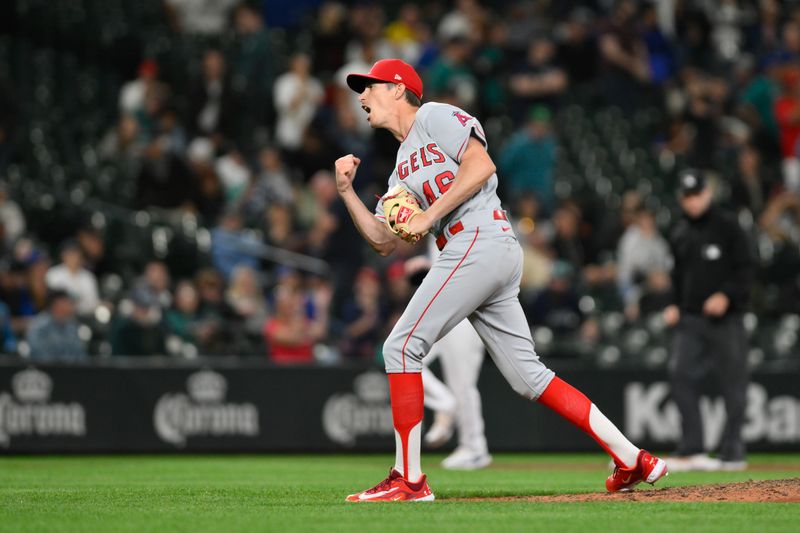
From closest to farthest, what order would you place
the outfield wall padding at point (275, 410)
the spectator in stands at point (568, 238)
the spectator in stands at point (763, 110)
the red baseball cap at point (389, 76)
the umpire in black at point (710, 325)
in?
the red baseball cap at point (389, 76)
the umpire in black at point (710, 325)
the outfield wall padding at point (275, 410)
the spectator in stands at point (568, 238)
the spectator in stands at point (763, 110)

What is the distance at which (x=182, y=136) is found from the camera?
1606 cm

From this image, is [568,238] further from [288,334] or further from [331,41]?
[331,41]

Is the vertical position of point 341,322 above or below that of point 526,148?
below

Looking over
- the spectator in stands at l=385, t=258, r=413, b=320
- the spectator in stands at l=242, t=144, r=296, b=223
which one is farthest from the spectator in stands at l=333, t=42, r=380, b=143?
the spectator in stands at l=385, t=258, r=413, b=320

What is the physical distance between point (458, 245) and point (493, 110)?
1144cm

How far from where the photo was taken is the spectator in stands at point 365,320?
13.8 m

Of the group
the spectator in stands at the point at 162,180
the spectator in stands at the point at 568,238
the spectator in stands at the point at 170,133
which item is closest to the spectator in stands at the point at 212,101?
the spectator in stands at the point at 170,133

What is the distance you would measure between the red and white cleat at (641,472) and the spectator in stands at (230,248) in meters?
8.50

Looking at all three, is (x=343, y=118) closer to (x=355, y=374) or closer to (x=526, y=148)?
(x=526, y=148)

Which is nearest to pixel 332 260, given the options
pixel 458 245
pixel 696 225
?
pixel 696 225

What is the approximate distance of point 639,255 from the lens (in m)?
15.6

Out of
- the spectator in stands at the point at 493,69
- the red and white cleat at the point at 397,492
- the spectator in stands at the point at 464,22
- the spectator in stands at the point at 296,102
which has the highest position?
the spectator in stands at the point at 464,22

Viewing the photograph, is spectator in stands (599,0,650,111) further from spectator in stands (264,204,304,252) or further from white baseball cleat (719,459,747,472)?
white baseball cleat (719,459,747,472)

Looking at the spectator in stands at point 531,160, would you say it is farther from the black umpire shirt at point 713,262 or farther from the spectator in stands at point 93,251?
the black umpire shirt at point 713,262
